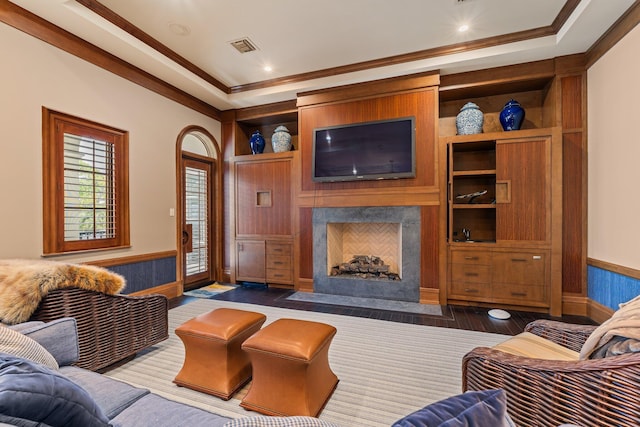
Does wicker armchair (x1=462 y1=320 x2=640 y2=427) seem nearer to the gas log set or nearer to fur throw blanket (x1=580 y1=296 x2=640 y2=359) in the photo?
fur throw blanket (x1=580 y1=296 x2=640 y2=359)

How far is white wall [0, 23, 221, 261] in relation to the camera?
258 centimetres

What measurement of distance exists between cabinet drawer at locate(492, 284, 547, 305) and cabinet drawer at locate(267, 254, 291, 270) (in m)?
2.98

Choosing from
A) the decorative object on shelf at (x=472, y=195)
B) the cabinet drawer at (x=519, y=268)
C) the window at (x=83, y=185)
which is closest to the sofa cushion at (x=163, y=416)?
the window at (x=83, y=185)

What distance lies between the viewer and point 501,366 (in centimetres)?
126

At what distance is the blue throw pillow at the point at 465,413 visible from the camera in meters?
0.59

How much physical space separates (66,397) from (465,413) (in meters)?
0.95

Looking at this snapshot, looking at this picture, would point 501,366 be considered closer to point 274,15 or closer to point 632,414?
point 632,414

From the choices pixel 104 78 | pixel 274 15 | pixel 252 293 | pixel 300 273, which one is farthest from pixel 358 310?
pixel 104 78

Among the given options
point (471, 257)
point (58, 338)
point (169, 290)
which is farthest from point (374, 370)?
point (169, 290)

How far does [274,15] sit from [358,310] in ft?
11.8

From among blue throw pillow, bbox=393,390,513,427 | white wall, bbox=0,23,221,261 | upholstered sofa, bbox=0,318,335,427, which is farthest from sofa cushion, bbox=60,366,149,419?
white wall, bbox=0,23,221,261

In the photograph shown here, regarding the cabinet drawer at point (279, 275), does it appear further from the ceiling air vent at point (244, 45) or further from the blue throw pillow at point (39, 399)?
the blue throw pillow at point (39, 399)

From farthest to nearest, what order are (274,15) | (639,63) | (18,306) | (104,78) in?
(104,78) → (274,15) → (639,63) → (18,306)

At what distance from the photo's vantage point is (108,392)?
3.98 ft
